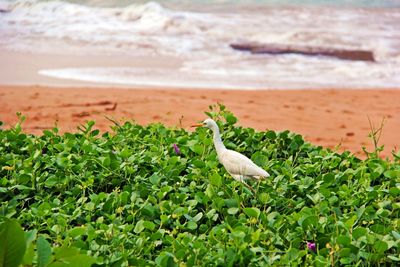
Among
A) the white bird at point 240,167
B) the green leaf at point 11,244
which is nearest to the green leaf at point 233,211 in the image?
the white bird at point 240,167

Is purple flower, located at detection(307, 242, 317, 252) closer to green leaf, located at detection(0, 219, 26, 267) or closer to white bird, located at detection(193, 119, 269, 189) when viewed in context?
white bird, located at detection(193, 119, 269, 189)

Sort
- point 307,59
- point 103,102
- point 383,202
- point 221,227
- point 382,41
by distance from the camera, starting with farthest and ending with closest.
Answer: point 382,41 → point 307,59 → point 103,102 → point 383,202 → point 221,227

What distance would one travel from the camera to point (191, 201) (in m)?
3.74

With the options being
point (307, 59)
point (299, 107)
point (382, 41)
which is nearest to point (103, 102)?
point (299, 107)

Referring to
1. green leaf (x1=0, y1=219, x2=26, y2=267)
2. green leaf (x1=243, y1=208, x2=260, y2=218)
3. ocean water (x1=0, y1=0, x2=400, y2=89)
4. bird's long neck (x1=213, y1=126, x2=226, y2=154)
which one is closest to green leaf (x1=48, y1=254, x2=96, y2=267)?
green leaf (x1=0, y1=219, x2=26, y2=267)

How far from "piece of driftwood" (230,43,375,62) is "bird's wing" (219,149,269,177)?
9650 mm

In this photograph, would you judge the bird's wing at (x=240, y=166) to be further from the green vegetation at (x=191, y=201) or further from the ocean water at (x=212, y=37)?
the ocean water at (x=212, y=37)

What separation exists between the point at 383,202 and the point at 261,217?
650mm

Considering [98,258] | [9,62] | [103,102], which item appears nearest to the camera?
[98,258]

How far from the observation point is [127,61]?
12.2 meters

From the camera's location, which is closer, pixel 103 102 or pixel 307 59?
pixel 103 102

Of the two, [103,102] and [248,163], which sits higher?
[248,163]

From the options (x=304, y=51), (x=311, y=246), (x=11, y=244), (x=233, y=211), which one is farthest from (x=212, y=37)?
(x=11, y=244)

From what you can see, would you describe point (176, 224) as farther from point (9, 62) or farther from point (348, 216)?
point (9, 62)
